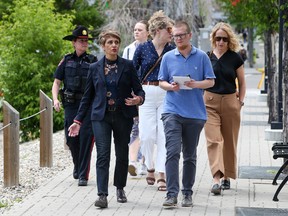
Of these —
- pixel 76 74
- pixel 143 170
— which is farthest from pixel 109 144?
pixel 143 170

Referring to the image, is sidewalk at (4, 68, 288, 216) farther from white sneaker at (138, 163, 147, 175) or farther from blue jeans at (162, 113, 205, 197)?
white sneaker at (138, 163, 147, 175)

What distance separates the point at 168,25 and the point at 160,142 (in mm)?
1375

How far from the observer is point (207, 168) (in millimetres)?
13531

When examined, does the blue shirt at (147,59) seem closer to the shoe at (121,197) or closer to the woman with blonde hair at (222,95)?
the woman with blonde hair at (222,95)

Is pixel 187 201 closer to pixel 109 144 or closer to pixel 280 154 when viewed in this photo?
pixel 109 144

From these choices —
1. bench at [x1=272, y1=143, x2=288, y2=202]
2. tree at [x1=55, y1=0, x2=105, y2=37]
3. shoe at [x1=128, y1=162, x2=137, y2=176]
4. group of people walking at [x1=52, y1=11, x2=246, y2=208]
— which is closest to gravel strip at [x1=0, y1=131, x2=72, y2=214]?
group of people walking at [x1=52, y1=11, x2=246, y2=208]

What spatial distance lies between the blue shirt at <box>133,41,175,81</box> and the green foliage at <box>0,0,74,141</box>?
369 inches

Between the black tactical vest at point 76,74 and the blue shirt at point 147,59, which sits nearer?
the blue shirt at point 147,59

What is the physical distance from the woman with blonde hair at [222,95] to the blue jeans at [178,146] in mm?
1004

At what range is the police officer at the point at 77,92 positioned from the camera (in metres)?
11.8

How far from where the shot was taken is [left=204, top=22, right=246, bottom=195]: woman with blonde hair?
11.1 m

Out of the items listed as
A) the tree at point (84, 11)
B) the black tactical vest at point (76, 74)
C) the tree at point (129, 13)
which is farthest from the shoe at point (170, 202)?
the tree at point (84, 11)

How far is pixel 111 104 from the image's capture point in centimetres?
1012

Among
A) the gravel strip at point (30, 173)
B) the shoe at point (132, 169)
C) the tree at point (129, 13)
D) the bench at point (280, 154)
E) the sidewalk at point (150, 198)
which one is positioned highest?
the tree at point (129, 13)
